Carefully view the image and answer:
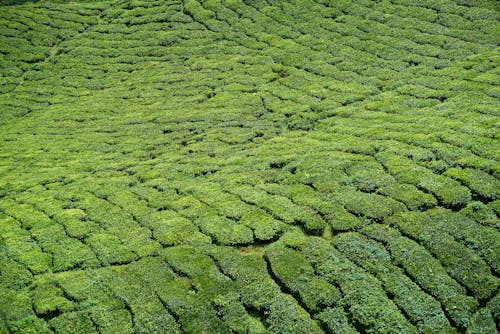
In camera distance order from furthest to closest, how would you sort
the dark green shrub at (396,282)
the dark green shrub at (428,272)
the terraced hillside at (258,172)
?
the terraced hillside at (258,172)
the dark green shrub at (428,272)
the dark green shrub at (396,282)

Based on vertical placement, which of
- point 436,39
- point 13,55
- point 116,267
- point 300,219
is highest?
point 436,39

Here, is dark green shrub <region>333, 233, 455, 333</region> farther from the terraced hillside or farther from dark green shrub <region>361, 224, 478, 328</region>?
dark green shrub <region>361, 224, 478, 328</region>

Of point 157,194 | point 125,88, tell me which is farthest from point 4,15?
point 157,194

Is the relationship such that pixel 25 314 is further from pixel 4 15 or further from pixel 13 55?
pixel 4 15

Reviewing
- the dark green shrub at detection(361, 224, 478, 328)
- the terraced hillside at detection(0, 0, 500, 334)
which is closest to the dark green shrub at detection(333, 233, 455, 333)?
the terraced hillside at detection(0, 0, 500, 334)

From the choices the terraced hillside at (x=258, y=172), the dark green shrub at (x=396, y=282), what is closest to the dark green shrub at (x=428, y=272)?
the terraced hillside at (x=258, y=172)

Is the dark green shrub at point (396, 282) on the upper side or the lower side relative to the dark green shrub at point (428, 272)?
lower

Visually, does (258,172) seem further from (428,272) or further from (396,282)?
(428,272)

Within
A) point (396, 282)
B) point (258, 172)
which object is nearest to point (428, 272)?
point (396, 282)

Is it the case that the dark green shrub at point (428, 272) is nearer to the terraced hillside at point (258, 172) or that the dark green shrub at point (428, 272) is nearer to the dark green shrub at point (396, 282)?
the terraced hillside at point (258, 172)
